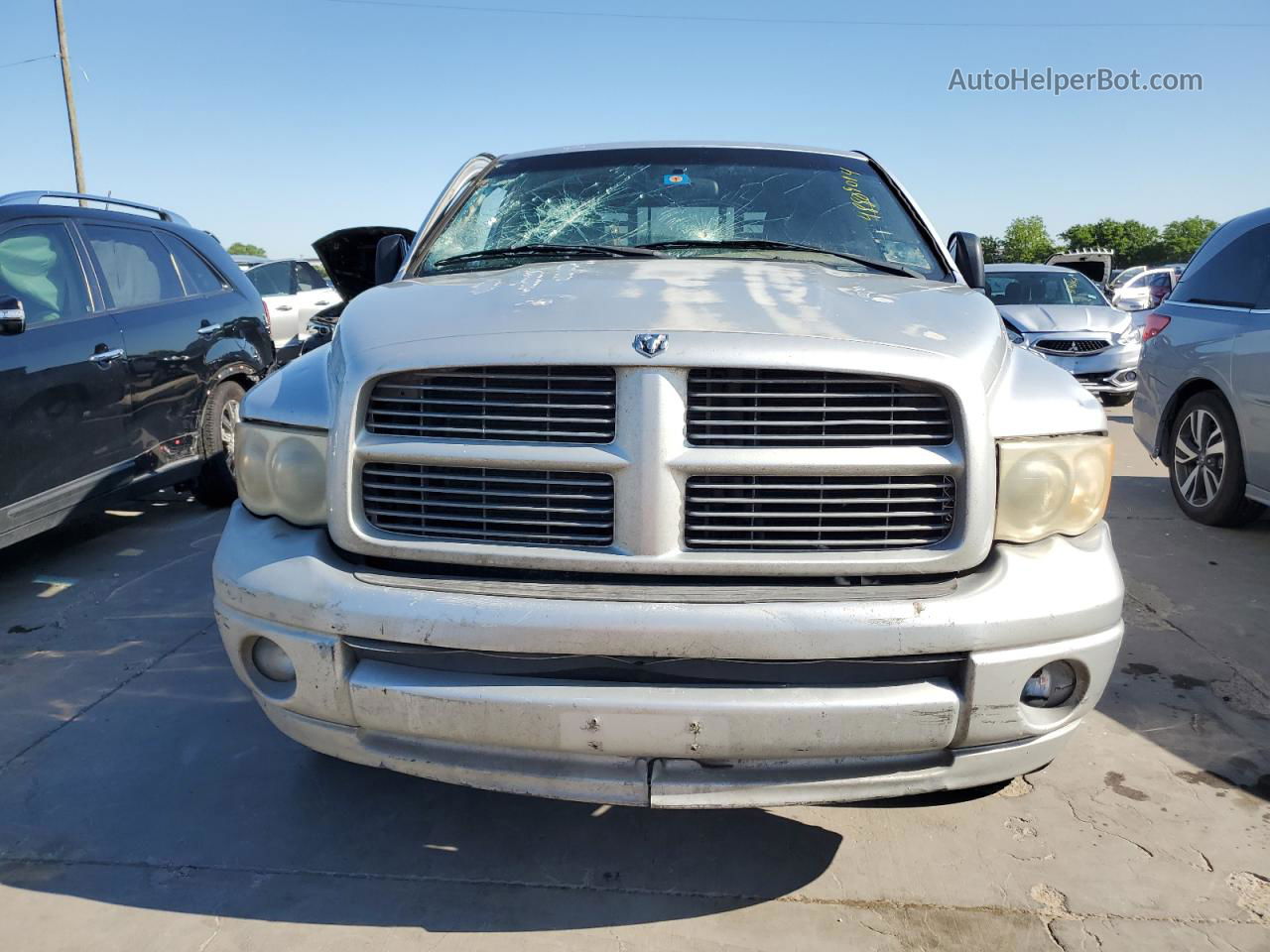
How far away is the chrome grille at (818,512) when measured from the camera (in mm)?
2055

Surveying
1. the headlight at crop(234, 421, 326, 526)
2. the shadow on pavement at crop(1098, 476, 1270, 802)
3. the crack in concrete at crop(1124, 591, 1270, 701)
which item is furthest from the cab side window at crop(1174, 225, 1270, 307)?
the headlight at crop(234, 421, 326, 526)

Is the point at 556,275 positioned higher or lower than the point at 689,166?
lower

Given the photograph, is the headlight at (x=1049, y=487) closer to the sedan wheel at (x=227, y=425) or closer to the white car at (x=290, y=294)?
the sedan wheel at (x=227, y=425)

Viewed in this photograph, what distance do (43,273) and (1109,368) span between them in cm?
988

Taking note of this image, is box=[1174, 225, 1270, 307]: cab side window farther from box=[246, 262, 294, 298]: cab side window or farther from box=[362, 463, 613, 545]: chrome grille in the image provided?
box=[246, 262, 294, 298]: cab side window

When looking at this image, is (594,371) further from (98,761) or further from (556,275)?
(98,761)

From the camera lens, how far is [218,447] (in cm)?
575

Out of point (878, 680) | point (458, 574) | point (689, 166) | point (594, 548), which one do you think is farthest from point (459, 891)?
point (689, 166)

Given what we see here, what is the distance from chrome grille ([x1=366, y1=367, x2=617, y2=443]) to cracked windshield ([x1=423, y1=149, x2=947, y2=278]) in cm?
101

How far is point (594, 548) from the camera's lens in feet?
6.79

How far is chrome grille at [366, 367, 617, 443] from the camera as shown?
6.68ft

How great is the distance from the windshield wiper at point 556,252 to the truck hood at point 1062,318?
8.50 meters

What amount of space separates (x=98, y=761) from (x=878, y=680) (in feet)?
7.81

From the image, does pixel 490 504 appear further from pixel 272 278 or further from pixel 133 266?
pixel 272 278
